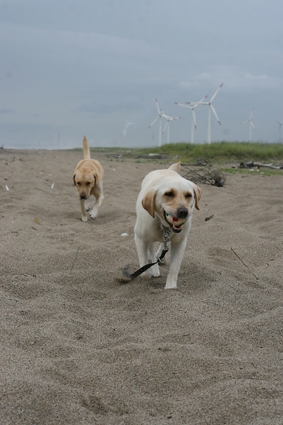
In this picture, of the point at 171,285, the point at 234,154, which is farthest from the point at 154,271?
the point at 234,154

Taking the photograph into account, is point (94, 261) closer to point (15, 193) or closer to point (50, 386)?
point (50, 386)

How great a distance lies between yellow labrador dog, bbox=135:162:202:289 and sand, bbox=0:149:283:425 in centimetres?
38

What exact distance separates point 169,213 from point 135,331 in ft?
3.21

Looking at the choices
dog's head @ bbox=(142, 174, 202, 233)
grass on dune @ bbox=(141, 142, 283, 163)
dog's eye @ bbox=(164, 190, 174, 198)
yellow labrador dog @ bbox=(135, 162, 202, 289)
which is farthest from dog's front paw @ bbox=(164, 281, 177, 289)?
grass on dune @ bbox=(141, 142, 283, 163)

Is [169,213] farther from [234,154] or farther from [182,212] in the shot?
[234,154]

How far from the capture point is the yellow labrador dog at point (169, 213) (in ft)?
10.7

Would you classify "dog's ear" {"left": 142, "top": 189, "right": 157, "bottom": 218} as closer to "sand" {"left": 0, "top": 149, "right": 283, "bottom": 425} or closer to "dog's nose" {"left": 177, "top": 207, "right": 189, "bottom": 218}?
"dog's nose" {"left": 177, "top": 207, "right": 189, "bottom": 218}

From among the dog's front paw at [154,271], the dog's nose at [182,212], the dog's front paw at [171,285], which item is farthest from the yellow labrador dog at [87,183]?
the dog's nose at [182,212]

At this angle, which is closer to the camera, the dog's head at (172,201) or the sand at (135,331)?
the sand at (135,331)

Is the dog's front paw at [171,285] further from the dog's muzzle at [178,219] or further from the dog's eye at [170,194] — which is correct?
the dog's eye at [170,194]

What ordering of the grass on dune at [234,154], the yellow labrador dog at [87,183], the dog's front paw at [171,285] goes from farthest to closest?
the grass on dune at [234,154] → the yellow labrador dog at [87,183] → the dog's front paw at [171,285]

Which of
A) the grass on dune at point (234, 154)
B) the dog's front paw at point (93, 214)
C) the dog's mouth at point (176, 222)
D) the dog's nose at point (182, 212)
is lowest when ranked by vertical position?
the dog's front paw at point (93, 214)

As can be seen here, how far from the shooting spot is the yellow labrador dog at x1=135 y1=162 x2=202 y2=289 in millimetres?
3268

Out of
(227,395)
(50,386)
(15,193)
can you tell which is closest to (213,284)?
(227,395)
